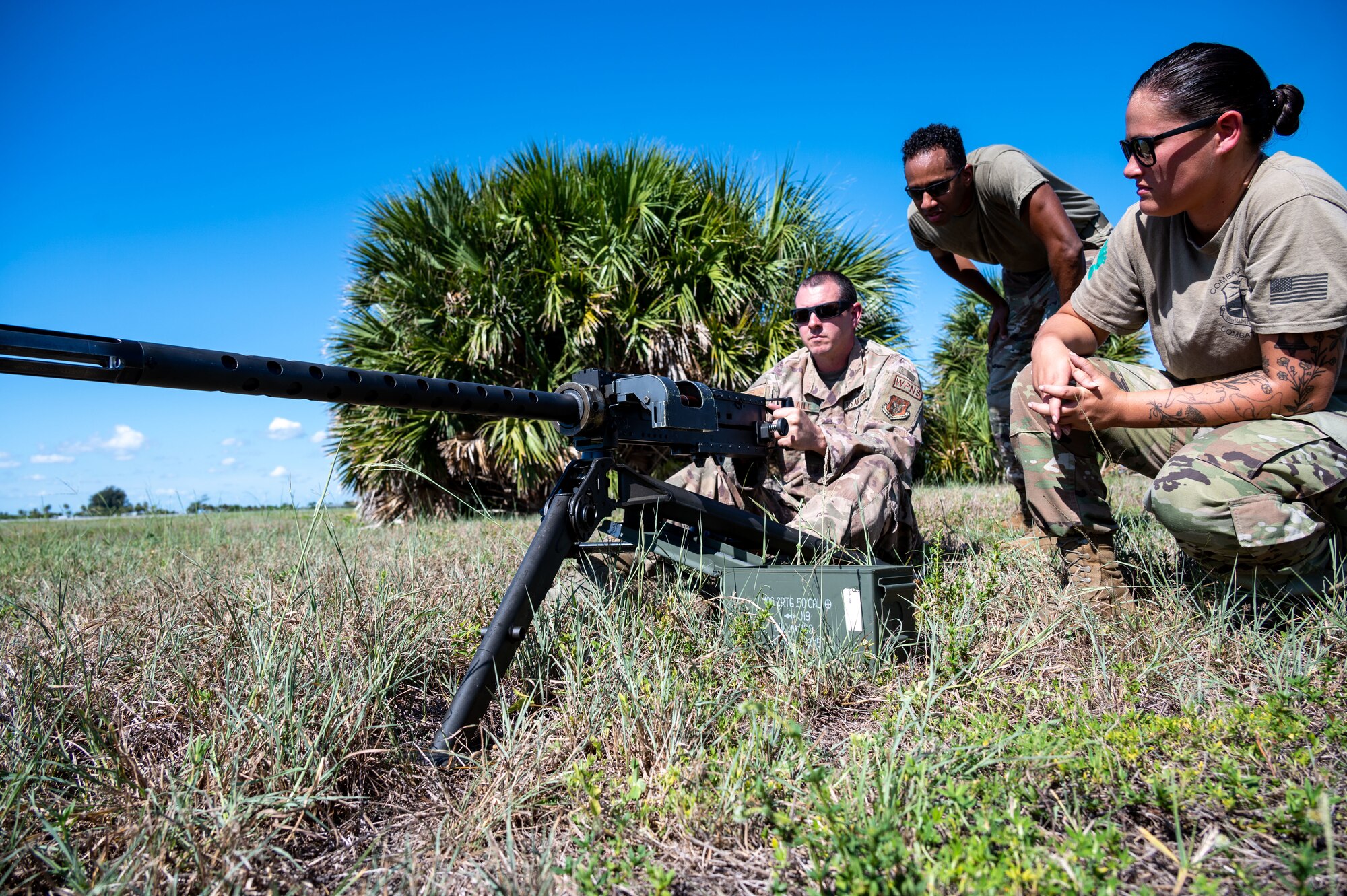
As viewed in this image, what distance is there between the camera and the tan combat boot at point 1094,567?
280cm

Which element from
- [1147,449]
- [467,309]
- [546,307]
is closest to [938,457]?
[546,307]

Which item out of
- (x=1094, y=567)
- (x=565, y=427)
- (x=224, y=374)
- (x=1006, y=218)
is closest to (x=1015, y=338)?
(x=1006, y=218)

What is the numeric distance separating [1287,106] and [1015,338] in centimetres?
224

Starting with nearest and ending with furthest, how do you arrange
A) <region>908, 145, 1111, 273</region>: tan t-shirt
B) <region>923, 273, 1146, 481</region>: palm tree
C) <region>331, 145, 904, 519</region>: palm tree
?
<region>908, 145, 1111, 273</region>: tan t-shirt
<region>331, 145, 904, 519</region>: palm tree
<region>923, 273, 1146, 481</region>: palm tree

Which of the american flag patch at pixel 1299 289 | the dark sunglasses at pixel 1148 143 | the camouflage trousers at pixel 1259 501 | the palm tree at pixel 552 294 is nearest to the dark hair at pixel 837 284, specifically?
the dark sunglasses at pixel 1148 143

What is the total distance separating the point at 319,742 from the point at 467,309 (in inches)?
303

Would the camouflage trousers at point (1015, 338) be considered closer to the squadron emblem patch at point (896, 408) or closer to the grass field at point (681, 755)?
the squadron emblem patch at point (896, 408)

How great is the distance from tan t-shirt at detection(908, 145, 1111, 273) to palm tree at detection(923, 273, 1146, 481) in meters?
6.14

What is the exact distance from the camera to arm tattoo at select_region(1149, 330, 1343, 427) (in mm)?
2291

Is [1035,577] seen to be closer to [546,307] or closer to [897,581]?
[897,581]

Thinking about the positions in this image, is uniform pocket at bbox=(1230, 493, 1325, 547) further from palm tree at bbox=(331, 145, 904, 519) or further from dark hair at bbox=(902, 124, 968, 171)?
palm tree at bbox=(331, 145, 904, 519)

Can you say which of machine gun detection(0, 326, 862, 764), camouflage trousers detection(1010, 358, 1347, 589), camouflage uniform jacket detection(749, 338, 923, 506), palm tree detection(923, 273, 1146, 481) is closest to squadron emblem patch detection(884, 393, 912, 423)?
camouflage uniform jacket detection(749, 338, 923, 506)

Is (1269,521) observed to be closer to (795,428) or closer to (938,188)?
(795,428)

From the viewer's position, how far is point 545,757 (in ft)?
5.49
